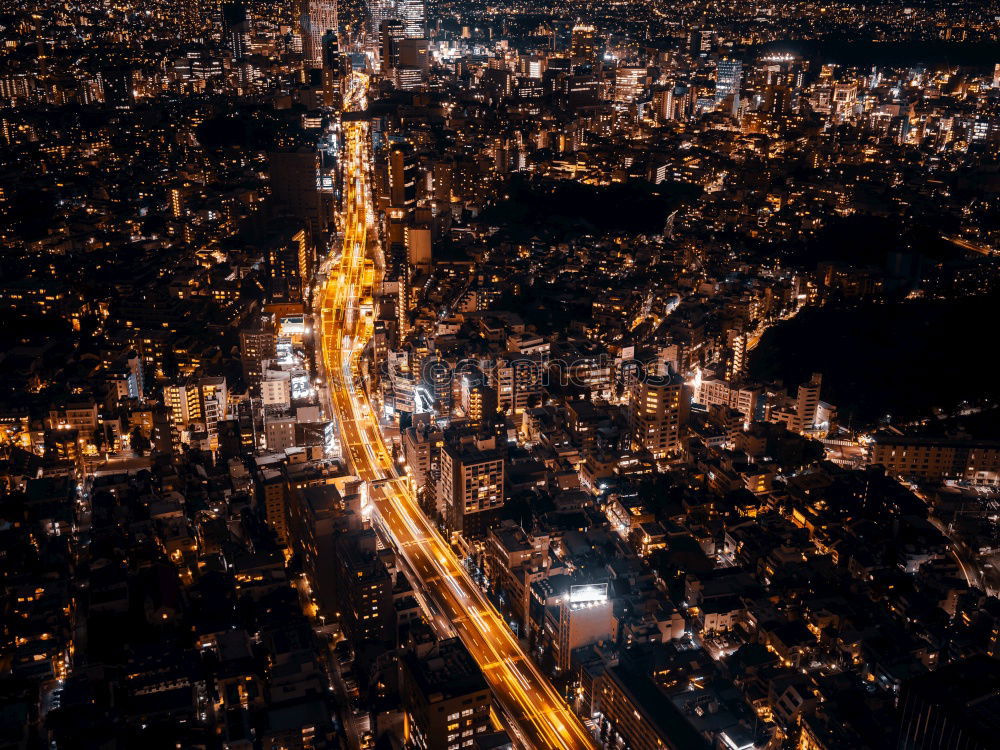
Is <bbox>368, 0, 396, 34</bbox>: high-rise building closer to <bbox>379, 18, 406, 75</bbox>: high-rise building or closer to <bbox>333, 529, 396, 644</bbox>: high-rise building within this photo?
<bbox>379, 18, 406, 75</bbox>: high-rise building

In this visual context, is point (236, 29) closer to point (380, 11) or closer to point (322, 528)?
point (380, 11)

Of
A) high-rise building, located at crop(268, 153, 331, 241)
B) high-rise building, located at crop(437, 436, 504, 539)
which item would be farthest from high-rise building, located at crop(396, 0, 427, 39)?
high-rise building, located at crop(437, 436, 504, 539)

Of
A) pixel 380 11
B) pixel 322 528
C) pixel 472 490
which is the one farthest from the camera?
pixel 380 11

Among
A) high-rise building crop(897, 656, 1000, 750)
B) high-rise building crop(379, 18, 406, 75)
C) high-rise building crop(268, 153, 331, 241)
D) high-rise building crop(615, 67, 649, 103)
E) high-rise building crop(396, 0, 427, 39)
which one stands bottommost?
high-rise building crop(897, 656, 1000, 750)

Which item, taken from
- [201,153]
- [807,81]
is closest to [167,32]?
[201,153]

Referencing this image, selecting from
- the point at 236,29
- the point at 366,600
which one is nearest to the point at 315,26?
the point at 236,29

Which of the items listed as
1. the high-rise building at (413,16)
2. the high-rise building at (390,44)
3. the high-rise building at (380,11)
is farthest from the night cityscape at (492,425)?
the high-rise building at (380,11)
